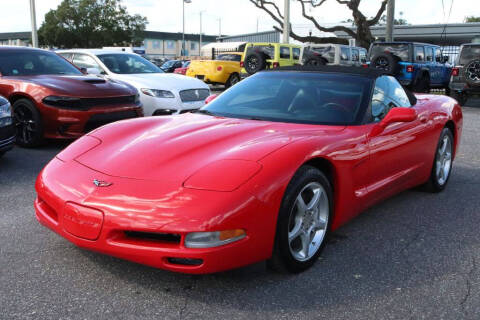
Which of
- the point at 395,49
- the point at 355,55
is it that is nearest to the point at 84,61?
the point at 395,49

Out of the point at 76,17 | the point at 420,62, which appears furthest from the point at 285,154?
the point at 76,17

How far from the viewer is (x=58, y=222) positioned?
2.89m

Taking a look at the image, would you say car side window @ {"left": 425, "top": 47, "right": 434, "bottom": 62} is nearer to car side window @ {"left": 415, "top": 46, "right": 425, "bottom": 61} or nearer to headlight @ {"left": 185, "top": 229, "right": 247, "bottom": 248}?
car side window @ {"left": 415, "top": 46, "right": 425, "bottom": 61}

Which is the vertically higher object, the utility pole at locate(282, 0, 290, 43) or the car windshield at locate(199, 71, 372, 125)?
the utility pole at locate(282, 0, 290, 43)

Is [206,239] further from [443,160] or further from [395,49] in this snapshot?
[395,49]

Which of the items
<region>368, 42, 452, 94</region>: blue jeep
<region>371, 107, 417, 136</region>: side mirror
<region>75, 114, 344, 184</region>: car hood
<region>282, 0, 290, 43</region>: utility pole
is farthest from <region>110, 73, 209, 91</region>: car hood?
<region>282, 0, 290, 43</region>: utility pole

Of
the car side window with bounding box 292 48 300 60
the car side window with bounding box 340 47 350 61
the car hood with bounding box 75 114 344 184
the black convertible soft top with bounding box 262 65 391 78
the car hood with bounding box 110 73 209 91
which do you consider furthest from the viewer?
the car side window with bounding box 292 48 300 60

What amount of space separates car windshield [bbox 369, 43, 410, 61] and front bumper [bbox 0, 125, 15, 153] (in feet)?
43.5

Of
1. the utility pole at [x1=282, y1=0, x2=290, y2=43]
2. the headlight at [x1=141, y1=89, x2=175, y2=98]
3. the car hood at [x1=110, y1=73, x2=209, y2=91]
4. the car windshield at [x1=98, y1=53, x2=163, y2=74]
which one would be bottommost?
the headlight at [x1=141, y1=89, x2=175, y2=98]

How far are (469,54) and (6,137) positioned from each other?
1252 cm

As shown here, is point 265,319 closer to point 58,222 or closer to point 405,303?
point 405,303

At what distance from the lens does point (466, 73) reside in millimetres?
13625

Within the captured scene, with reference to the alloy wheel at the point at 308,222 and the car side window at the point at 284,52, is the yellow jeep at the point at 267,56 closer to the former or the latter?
the car side window at the point at 284,52

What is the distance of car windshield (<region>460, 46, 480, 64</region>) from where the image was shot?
14.0m
